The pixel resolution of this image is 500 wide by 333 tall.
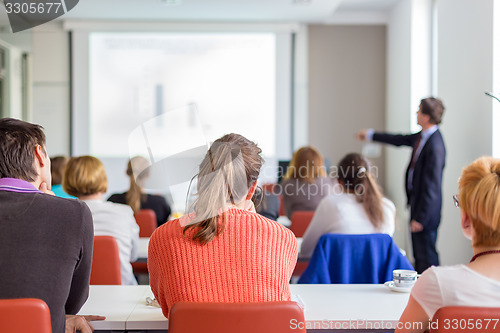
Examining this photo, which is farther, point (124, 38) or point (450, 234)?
point (124, 38)

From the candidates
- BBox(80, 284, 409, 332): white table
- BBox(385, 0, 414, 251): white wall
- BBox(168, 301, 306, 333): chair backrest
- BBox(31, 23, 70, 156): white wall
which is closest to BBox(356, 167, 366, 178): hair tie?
BBox(80, 284, 409, 332): white table

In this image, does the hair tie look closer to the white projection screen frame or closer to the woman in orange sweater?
the woman in orange sweater

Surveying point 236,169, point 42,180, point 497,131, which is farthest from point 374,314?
point 497,131

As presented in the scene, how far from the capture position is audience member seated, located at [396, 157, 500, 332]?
1.29m

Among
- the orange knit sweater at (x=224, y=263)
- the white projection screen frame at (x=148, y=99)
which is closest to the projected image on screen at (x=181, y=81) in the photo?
the white projection screen frame at (x=148, y=99)

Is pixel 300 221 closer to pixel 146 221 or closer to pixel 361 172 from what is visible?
pixel 361 172

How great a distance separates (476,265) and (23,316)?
3.59 feet

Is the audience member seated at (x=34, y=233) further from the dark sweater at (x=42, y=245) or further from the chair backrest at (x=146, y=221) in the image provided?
the chair backrest at (x=146, y=221)

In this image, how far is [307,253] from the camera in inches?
116

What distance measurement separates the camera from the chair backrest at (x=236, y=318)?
1.30m

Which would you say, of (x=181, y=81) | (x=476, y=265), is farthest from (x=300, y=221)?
(x=181, y=81)

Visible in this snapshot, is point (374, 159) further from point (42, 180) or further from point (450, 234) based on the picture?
point (42, 180)

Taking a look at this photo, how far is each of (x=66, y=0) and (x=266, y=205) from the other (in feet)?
6.08

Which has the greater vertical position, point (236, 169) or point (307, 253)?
point (236, 169)
